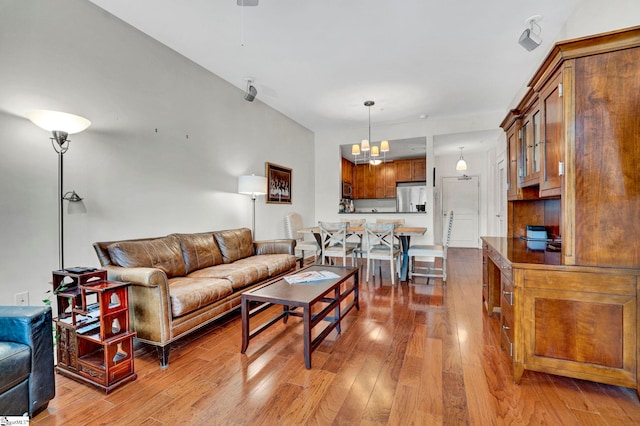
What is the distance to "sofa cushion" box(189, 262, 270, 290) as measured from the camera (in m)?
2.70

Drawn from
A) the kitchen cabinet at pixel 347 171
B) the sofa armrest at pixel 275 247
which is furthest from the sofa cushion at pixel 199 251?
the kitchen cabinet at pixel 347 171

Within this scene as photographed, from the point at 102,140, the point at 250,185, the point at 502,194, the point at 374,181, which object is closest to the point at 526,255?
the point at 250,185

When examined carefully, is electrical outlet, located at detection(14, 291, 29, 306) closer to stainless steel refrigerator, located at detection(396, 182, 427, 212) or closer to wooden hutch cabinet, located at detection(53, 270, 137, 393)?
wooden hutch cabinet, located at detection(53, 270, 137, 393)

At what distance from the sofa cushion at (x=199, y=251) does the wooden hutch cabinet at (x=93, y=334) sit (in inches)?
40.2

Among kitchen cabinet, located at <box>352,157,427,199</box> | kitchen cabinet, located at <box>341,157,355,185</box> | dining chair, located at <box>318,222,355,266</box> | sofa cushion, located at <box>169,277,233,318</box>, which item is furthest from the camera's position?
kitchen cabinet, located at <box>352,157,427,199</box>

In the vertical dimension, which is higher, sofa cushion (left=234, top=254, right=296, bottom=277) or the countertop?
the countertop

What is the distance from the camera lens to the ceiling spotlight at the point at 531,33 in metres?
2.65

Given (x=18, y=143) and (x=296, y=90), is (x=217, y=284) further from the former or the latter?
(x=296, y=90)

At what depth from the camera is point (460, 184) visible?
7.72m

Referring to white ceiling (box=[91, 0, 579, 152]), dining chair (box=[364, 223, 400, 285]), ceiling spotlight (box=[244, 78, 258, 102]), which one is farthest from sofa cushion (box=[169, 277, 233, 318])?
ceiling spotlight (box=[244, 78, 258, 102])

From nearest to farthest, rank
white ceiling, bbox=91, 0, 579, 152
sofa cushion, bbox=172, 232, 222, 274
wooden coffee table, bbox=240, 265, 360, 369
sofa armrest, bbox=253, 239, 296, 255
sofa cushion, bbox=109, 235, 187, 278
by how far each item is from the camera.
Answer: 1. wooden coffee table, bbox=240, 265, 360, 369
2. sofa cushion, bbox=109, 235, 187, 278
3. white ceiling, bbox=91, 0, 579, 152
4. sofa cushion, bbox=172, 232, 222, 274
5. sofa armrest, bbox=253, 239, 296, 255

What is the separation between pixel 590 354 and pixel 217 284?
2.55 meters

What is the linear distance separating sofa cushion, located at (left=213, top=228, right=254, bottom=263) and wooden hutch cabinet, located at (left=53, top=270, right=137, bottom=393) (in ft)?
5.04

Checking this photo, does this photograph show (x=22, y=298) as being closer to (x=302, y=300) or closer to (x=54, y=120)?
(x=54, y=120)
